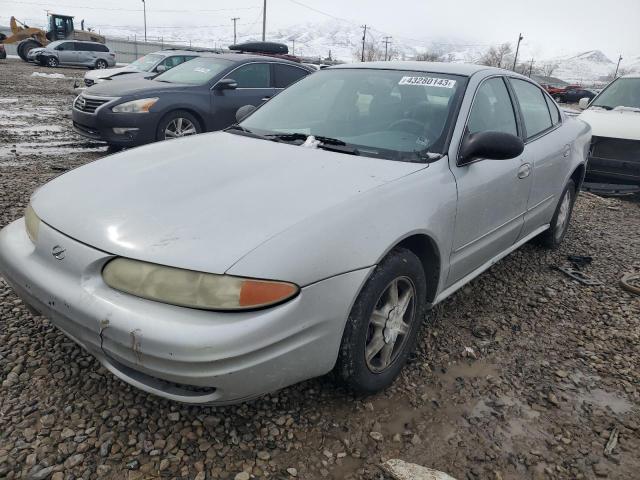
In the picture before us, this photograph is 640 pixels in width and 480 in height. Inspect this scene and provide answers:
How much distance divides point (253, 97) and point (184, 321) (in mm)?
6246

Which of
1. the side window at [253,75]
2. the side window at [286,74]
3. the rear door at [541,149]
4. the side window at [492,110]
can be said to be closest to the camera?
the side window at [492,110]

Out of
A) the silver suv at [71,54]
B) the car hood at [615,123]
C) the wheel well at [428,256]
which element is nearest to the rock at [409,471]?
the wheel well at [428,256]

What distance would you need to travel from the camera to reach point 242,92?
7371 millimetres

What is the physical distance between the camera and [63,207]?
2176mm

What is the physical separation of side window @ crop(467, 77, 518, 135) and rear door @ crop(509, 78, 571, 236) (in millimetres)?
178

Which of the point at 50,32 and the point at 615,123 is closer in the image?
the point at 615,123

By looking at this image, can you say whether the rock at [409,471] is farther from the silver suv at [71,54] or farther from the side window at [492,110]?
the silver suv at [71,54]

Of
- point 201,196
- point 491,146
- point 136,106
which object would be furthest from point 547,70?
point 201,196

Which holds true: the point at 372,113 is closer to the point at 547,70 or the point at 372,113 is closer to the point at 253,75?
the point at 253,75

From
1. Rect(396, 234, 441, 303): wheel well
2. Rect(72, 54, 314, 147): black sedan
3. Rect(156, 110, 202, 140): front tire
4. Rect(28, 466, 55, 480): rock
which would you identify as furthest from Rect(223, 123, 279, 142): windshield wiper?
Rect(72, 54, 314, 147): black sedan

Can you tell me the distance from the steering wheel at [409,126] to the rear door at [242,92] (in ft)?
15.2

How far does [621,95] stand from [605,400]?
636cm

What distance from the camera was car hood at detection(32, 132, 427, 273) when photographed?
1.84m

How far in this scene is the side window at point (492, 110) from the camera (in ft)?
9.68
